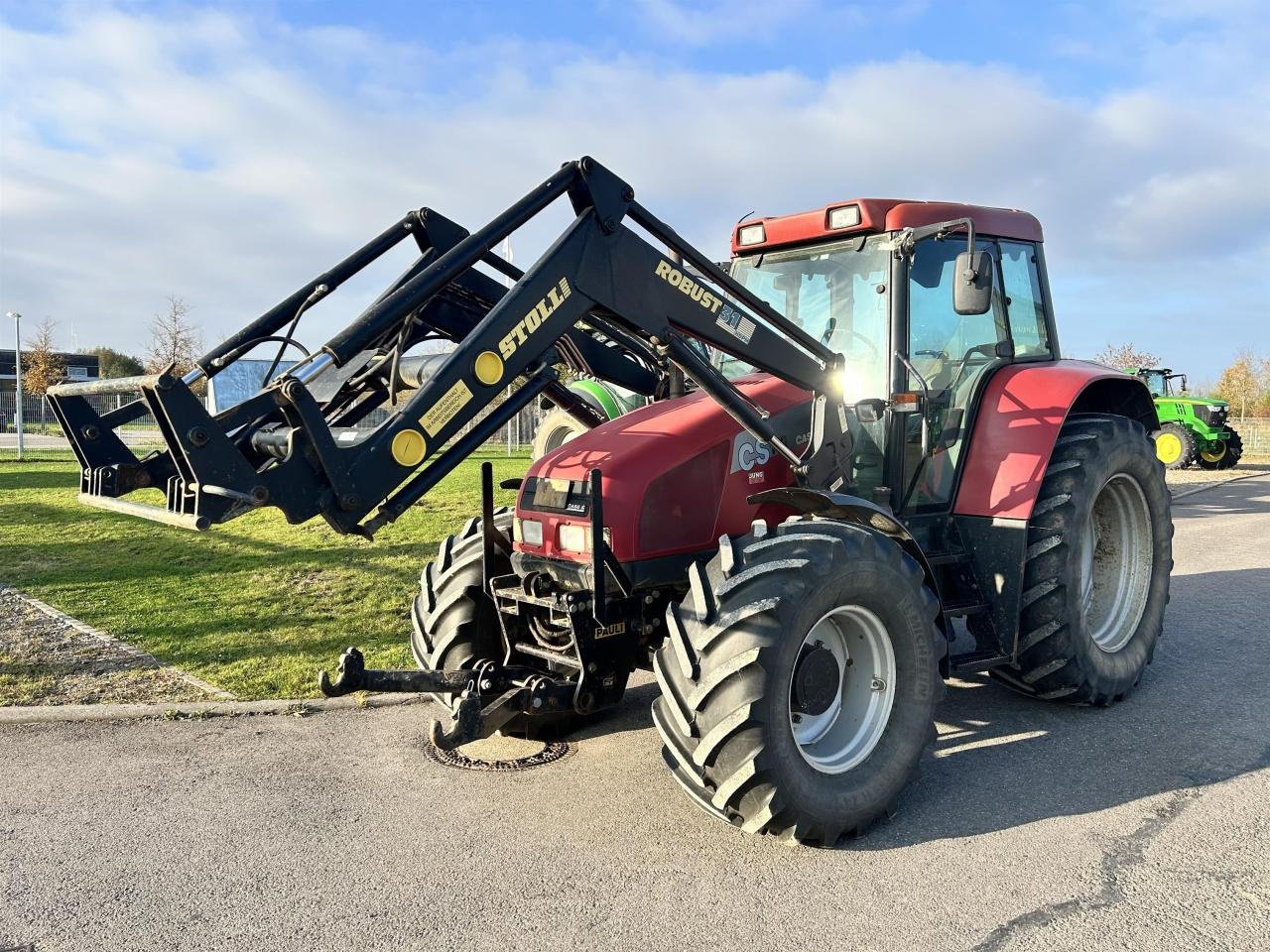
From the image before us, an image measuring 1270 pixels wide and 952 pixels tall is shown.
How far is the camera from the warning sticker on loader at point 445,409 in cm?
339

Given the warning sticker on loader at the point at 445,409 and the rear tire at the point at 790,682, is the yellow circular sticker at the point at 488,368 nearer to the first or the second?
the warning sticker on loader at the point at 445,409

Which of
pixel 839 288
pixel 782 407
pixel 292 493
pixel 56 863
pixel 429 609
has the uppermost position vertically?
pixel 839 288

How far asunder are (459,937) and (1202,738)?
3.82m

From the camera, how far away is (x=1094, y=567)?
5680 mm

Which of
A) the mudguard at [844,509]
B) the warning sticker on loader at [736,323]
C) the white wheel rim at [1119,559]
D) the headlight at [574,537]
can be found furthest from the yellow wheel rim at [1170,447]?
the headlight at [574,537]

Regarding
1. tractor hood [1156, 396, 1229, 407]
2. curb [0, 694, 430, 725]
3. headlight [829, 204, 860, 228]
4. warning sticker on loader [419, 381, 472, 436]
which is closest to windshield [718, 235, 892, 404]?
headlight [829, 204, 860, 228]

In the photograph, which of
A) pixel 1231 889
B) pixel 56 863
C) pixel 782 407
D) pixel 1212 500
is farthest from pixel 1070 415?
pixel 1212 500

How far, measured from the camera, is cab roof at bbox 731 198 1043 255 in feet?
15.9

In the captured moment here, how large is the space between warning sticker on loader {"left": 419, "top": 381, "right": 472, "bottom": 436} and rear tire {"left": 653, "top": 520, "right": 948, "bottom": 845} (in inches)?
43.9

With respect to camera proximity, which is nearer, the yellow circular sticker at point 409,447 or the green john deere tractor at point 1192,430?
the yellow circular sticker at point 409,447

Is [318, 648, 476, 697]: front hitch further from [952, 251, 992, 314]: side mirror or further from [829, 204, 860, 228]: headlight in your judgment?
[829, 204, 860, 228]: headlight

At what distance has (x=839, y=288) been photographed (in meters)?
5.03

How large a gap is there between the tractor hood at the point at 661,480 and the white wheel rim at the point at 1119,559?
2.35 meters

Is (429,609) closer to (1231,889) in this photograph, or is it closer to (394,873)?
(394,873)
